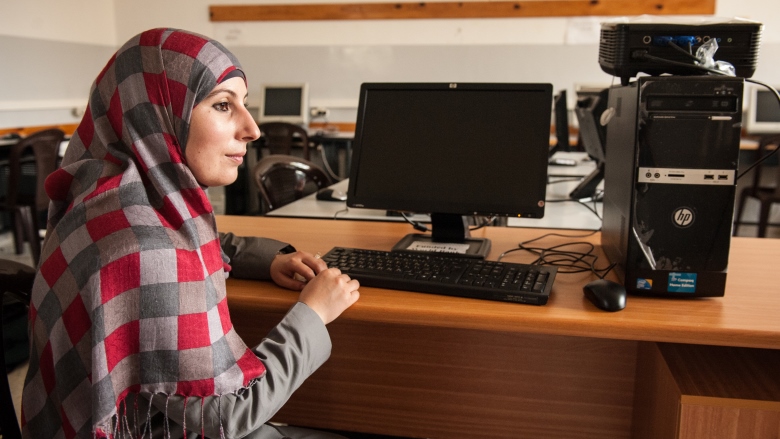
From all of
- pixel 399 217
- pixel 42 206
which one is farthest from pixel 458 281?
pixel 42 206

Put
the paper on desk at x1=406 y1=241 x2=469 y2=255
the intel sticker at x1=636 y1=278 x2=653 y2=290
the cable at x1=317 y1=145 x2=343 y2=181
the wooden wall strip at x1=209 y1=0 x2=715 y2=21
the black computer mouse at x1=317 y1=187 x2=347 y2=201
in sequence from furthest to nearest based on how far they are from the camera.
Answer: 1. the cable at x1=317 y1=145 x2=343 y2=181
2. the wooden wall strip at x1=209 y1=0 x2=715 y2=21
3. the black computer mouse at x1=317 y1=187 x2=347 y2=201
4. the paper on desk at x1=406 y1=241 x2=469 y2=255
5. the intel sticker at x1=636 y1=278 x2=653 y2=290

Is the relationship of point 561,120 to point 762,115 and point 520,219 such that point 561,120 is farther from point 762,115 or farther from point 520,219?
point 762,115

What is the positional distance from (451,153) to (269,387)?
68cm

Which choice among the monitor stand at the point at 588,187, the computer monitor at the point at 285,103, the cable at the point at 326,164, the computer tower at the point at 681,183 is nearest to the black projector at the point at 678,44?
the computer tower at the point at 681,183

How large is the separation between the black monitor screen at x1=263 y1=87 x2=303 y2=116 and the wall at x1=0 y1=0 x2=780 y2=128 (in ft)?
0.77

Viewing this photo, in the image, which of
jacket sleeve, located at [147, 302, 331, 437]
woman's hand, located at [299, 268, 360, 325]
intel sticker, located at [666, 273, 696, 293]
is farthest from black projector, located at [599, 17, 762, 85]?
jacket sleeve, located at [147, 302, 331, 437]

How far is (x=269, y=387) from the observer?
98cm

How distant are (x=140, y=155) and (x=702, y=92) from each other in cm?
90

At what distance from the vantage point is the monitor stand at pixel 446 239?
1.40 m

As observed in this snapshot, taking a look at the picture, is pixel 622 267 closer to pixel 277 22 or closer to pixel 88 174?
pixel 88 174

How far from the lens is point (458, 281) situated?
114 cm

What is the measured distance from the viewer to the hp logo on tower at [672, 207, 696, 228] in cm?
109

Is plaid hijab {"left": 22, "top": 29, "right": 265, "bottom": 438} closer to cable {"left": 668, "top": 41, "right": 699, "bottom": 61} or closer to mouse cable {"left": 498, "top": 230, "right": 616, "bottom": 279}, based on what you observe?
mouse cable {"left": 498, "top": 230, "right": 616, "bottom": 279}

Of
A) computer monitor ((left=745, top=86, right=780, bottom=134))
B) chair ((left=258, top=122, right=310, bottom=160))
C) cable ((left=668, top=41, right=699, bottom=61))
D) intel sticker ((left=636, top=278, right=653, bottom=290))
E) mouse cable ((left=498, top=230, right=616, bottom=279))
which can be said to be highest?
cable ((left=668, top=41, right=699, bottom=61))
